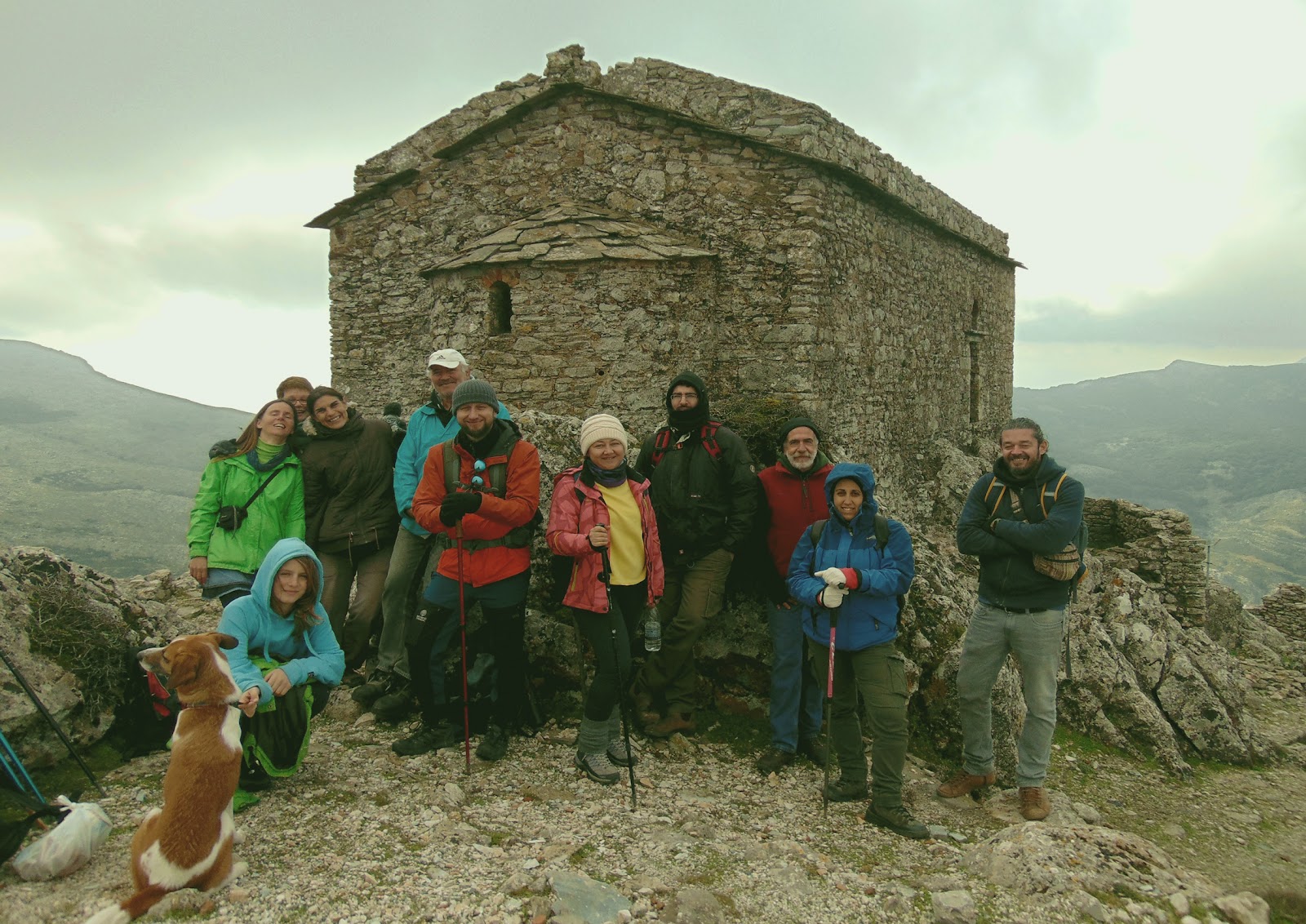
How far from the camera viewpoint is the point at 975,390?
1734cm

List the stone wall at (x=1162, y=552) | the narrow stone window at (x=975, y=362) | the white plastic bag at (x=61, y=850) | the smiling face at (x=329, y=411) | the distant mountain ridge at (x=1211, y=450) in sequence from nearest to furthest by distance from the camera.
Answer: the white plastic bag at (x=61, y=850), the smiling face at (x=329, y=411), the stone wall at (x=1162, y=552), the narrow stone window at (x=975, y=362), the distant mountain ridge at (x=1211, y=450)

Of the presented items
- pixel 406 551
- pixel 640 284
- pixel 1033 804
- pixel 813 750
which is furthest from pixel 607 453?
pixel 640 284

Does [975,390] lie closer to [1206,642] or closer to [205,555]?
[1206,642]


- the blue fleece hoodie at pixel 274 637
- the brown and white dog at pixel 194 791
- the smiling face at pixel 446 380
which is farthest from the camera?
the smiling face at pixel 446 380

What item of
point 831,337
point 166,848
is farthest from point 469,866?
point 831,337

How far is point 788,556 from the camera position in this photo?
5203mm

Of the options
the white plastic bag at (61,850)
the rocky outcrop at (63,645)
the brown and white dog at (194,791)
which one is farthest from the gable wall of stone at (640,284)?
the white plastic bag at (61,850)

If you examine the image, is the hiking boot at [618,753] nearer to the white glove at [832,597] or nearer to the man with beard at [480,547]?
the man with beard at [480,547]

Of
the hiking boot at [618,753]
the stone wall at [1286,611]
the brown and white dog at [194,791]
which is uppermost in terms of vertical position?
the brown and white dog at [194,791]

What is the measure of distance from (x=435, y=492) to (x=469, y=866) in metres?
2.12

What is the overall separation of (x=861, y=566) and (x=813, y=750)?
149cm

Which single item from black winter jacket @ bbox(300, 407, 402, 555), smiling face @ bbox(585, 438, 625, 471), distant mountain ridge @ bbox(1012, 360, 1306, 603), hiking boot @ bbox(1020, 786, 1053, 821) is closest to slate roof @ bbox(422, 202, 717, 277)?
black winter jacket @ bbox(300, 407, 402, 555)

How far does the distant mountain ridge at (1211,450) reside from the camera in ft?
263

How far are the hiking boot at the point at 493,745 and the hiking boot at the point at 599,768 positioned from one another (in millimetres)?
489
